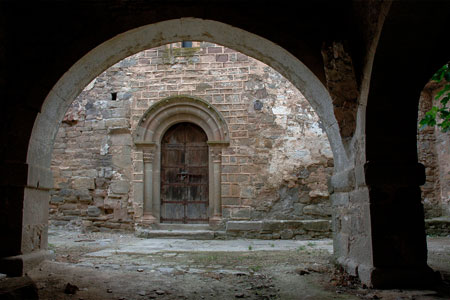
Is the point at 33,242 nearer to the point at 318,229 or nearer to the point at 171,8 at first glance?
the point at 171,8

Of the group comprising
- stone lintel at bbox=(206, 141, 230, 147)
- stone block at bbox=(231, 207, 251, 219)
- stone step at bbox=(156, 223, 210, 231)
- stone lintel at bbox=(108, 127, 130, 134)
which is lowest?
stone step at bbox=(156, 223, 210, 231)

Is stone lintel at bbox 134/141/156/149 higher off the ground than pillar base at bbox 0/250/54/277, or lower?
higher

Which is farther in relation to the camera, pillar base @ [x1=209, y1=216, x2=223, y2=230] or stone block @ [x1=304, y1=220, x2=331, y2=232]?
pillar base @ [x1=209, y1=216, x2=223, y2=230]

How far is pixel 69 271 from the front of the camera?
11.9 ft

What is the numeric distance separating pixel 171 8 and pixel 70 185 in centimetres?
612

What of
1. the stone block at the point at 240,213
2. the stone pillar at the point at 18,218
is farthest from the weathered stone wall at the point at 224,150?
the stone pillar at the point at 18,218

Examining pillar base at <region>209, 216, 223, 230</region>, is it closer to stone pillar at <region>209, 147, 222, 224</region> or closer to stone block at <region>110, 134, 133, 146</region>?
stone pillar at <region>209, 147, 222, 224</region>

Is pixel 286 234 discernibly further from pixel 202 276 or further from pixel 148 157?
pixel 202 276

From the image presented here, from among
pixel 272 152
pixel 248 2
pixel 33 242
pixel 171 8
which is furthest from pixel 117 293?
pixel 272 152

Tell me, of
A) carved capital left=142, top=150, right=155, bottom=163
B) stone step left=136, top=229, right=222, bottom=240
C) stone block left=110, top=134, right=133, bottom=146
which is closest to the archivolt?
stone block left=110, top=134, right=133, bottom=146

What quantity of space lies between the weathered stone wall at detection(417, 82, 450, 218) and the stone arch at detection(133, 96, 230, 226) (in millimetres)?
4468

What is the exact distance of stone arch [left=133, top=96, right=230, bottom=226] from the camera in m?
7.95

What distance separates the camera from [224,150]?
7.97 m

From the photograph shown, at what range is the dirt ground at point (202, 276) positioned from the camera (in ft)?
9.14
